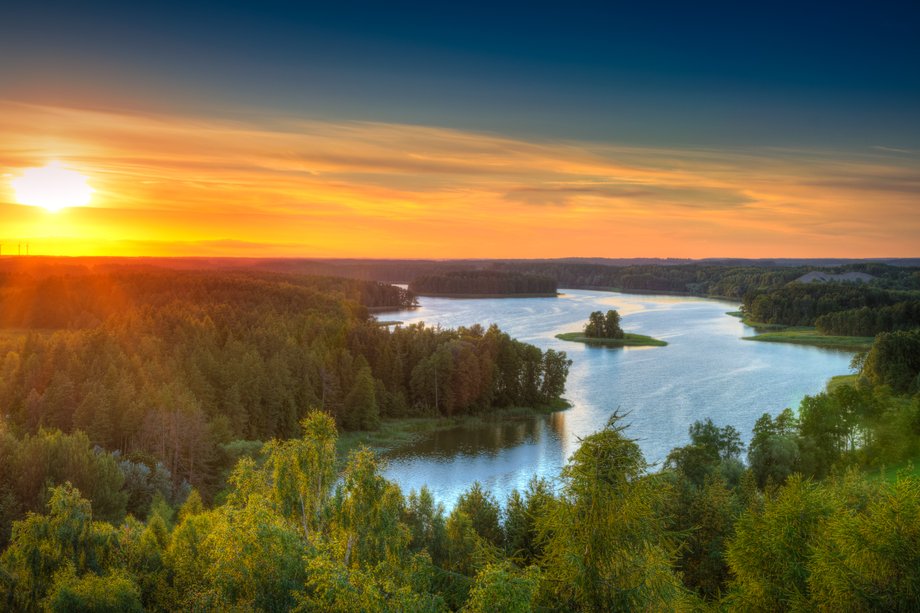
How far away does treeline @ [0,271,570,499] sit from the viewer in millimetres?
38625

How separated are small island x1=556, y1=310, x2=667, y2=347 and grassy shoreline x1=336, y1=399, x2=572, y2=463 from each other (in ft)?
119

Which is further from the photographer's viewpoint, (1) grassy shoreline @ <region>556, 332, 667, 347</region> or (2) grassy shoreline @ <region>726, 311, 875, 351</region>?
(2) grassy shoreline @ <region>726, 311, 875, 351</region>

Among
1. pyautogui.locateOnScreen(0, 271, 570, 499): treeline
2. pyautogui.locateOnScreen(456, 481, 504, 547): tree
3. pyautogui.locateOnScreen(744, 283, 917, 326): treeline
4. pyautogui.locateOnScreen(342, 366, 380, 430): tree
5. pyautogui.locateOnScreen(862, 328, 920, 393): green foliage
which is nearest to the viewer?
pyautogui.locateOnScreen(456, 481, 504, 547): tree

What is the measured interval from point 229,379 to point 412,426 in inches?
569

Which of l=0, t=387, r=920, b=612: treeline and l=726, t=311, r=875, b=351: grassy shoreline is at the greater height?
l=0, t=387, r=920, b=612: treeline

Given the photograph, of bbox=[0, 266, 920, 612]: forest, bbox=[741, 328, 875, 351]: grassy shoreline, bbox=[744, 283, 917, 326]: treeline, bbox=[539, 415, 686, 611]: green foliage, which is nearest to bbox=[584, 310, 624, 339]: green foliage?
bbox=[741, 328, 875, 351]: grassy shoreline

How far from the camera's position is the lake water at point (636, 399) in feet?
144

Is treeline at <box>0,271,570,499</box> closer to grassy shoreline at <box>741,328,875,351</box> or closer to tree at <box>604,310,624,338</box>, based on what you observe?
tree at <box>604,310,624,338</box>

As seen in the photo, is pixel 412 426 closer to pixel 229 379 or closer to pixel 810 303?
pixel 229 379

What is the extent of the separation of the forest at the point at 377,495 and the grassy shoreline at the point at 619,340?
26648mm

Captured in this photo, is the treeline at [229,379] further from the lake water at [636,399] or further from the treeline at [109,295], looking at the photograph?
the treeline at [109,295]

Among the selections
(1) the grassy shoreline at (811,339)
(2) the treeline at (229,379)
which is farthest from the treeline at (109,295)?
(1) the grassy shoreline at (811,339)

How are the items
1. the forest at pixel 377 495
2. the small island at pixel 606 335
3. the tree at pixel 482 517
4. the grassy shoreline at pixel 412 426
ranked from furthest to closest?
the small island at pixel 606 335 → the grassy shoreline at pixel 412 426 → the tree at pixel 482 517 → the forest at pixel 377 495

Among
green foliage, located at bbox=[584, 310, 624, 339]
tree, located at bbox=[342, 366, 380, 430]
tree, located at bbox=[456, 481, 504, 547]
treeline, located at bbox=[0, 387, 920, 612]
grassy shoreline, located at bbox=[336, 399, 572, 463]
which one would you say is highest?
treeline, located at bbox=[0, 387, 920, 612]
